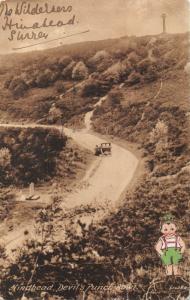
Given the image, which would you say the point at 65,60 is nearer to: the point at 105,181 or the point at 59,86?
the point at 59,86

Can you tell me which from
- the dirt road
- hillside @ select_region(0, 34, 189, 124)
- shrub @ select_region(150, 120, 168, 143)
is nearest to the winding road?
the dirt road

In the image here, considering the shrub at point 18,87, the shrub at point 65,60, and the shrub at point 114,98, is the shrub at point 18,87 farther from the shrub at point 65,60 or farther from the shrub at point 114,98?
the shrub at point 114,98

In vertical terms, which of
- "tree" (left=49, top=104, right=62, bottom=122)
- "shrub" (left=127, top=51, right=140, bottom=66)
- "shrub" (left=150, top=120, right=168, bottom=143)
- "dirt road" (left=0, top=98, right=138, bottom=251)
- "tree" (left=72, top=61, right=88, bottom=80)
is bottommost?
"dirt road" (left=0, top=98, right=138, bottom=251)

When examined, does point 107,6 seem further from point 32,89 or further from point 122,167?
point 122,167

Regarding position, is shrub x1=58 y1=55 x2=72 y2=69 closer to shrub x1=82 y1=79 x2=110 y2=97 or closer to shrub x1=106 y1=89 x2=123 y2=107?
shrub x1=82 y1=79 x2=110 y2=97

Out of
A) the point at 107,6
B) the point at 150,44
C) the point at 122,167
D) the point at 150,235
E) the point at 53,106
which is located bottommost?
the point at 150,235

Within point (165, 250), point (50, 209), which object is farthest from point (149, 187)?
point (50, 209)

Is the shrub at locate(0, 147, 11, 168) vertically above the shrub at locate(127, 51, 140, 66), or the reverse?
the shrub at locate(127, 51, 140, 66)

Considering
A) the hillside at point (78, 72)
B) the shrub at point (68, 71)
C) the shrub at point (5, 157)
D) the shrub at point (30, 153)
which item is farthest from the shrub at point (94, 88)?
the shrub at point (5, 157)
